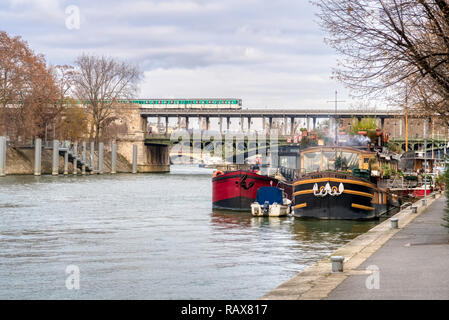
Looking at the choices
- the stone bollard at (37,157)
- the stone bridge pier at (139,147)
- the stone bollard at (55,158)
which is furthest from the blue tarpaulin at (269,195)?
the stone bridge pier at (139,147)

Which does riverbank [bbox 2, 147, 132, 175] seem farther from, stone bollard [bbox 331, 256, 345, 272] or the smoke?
stone bollard [bbox 331, 256, 345, 272]

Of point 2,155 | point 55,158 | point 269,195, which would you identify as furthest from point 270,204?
point 55,158

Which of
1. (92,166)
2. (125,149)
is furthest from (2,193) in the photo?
(125,149)

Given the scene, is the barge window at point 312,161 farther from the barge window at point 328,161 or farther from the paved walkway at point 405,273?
the paved walkway at point 405,273

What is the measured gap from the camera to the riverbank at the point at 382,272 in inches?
536

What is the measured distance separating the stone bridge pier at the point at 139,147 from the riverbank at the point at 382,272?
11230 cm

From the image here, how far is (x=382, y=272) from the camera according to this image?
16.0 meters

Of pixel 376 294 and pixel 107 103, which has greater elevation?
pixel 107 103

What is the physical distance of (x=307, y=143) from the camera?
4406 cm

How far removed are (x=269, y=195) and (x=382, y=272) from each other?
2624 cm

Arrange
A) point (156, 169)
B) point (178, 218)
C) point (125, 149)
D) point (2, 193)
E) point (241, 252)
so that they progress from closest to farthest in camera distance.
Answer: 1. point (241, 252)
2. point (178, 218)
3. point (2, 193)
4. point (125, 149)
5. point (156, 169)

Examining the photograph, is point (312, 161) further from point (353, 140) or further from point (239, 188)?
point (239, 188)

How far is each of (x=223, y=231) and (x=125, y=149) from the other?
107 meters
